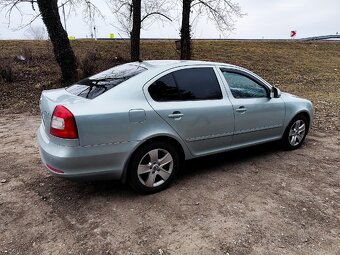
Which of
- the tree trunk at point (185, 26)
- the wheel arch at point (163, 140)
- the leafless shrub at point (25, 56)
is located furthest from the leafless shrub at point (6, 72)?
the wheel arch at point (163, 140)

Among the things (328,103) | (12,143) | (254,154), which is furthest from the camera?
(328,103)

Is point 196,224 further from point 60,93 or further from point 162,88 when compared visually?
point 60,93

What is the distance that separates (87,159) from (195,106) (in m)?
1.49

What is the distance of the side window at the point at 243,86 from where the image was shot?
4648mm

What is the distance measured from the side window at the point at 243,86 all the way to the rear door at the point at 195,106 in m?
0.20

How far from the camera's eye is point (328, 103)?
9641mm

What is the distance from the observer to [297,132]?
18.5 ft

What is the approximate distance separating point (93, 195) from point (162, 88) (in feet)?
4.98

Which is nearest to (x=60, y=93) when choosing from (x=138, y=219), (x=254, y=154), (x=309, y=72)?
(x=138, y=219)

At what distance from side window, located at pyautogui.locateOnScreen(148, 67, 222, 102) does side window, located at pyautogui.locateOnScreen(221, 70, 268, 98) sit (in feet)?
0.85

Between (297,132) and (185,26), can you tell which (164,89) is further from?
(185,26)

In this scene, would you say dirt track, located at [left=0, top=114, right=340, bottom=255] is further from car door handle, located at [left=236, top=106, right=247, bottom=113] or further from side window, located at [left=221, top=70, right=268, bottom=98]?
side window, located at [left=221, top=70, right=268, bottom=98]

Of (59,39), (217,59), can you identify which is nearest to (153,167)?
(59,39)

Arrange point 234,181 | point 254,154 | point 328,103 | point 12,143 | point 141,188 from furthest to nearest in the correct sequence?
point 328,103
point 12,143
point 254,154
point 234,181
point 141,188
